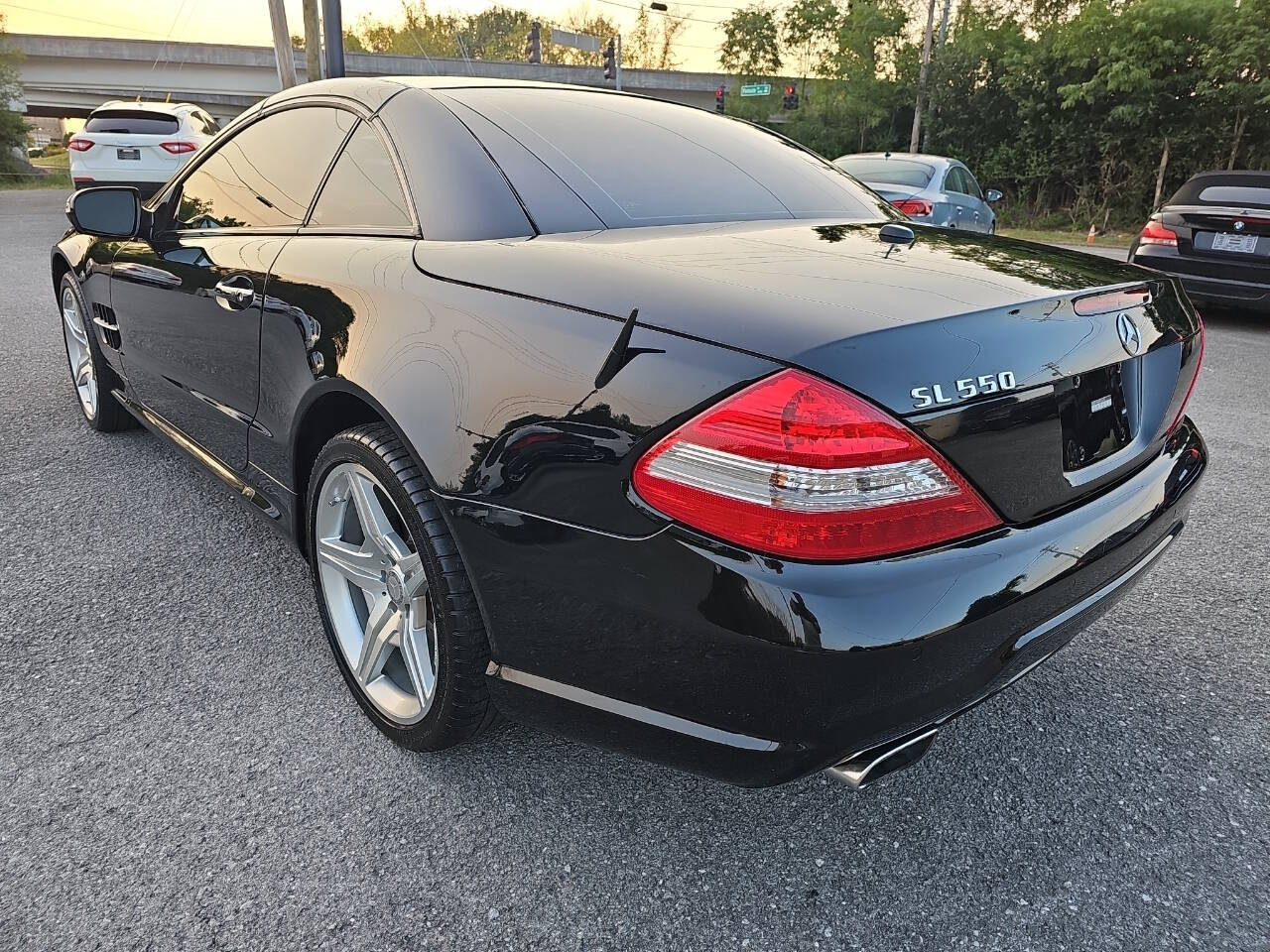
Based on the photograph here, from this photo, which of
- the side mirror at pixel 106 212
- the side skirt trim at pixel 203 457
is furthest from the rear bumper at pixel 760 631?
the side mirror at pixel 106 212

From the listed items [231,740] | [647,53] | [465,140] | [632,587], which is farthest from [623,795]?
[647,53]

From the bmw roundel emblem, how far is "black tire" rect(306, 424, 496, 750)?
4.39 feet

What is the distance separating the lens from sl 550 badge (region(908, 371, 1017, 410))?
133cm

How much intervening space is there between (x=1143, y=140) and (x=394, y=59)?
1292 inches

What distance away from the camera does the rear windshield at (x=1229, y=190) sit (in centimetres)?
759

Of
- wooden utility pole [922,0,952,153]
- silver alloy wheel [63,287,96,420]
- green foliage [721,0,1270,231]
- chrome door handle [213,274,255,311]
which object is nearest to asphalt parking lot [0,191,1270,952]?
chrome door handle [213,274,255,311]

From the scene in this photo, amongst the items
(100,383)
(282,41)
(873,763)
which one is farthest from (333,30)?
(873,763)

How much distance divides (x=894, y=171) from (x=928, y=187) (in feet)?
1.92

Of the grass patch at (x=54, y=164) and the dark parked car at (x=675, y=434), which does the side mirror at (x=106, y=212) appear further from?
the grass patch at (x=54, y=164)

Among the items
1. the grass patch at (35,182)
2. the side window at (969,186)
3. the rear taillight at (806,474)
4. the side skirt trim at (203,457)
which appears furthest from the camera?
the grass patch at (35,182)

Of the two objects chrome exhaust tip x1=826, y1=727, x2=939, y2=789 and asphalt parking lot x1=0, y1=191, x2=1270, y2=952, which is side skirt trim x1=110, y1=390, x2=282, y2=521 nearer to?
asphalt parking lot x1=0, y1=191, x2=1270, y2=952

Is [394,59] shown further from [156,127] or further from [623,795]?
[623,795]

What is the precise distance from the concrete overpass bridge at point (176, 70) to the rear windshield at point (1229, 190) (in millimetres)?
33216

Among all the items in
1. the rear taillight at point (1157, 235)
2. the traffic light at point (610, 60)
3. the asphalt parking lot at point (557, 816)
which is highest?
the traffic light at point (610, 60)
